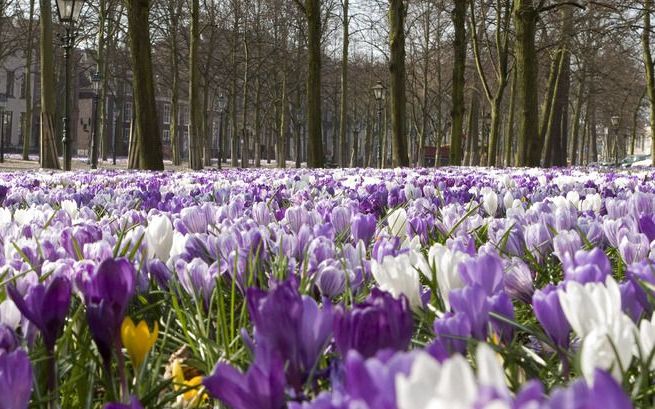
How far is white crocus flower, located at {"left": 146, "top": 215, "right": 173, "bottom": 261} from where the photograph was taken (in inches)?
76.9

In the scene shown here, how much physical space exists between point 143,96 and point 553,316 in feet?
50.8

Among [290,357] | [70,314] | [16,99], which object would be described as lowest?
[70,314]

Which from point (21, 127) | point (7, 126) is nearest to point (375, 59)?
point (7, 126)

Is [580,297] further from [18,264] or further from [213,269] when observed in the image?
[18,264]

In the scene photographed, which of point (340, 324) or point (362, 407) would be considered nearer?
point (362, 407)

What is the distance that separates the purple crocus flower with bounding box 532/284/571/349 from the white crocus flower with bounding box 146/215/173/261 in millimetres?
1135

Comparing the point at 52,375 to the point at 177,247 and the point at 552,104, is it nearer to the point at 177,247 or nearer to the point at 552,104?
the point at 177,247

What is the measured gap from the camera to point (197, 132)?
1030 inches

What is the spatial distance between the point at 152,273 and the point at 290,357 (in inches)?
37.7

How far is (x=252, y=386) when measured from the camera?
2.60 ft

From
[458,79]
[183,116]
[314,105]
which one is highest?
[183,116]

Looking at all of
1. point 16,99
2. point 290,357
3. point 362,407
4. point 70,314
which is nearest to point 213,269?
point 70,314

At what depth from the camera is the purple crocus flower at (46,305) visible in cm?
112

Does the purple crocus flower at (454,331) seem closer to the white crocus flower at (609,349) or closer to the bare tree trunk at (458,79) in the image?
the white crocus flower at (609,349)
